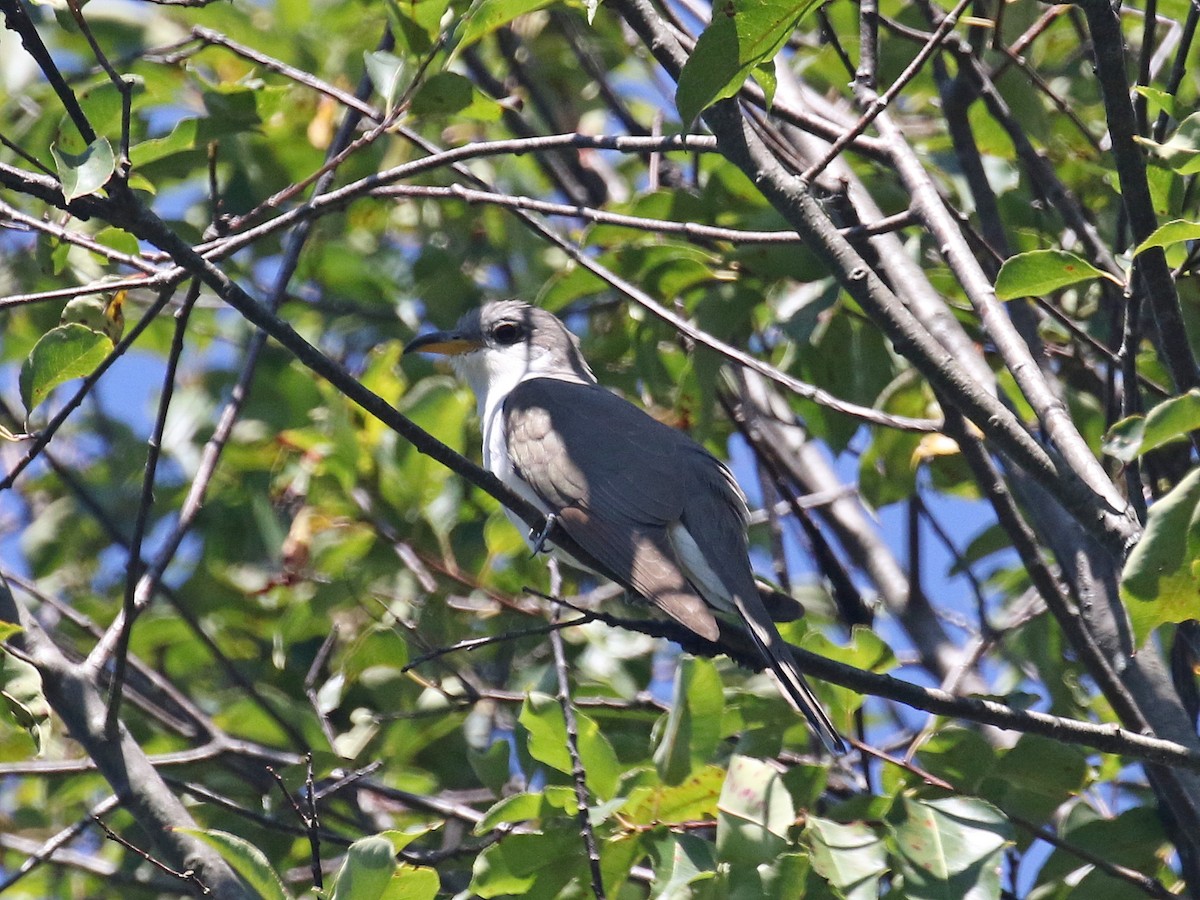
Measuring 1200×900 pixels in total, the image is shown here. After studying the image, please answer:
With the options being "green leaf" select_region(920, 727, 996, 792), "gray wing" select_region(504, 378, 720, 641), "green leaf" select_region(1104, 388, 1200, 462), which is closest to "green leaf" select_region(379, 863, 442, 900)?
"gray wing" select_region(504, 378, 720, 641)

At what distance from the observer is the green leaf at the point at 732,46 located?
248 cm

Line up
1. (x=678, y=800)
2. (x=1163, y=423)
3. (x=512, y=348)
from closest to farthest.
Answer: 1. (x=1163, y=423)
2. (x=678, y=800)
3. (x=512, y=348)

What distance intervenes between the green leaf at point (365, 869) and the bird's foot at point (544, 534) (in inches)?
36.5

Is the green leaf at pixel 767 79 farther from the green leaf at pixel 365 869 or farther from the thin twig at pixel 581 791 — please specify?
the green leaf at pixel 365 869

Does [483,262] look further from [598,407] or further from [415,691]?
[415,691]

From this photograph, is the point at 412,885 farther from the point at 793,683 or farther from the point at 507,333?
the point at 507,333

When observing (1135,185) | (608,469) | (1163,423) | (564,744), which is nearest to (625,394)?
(608,469)

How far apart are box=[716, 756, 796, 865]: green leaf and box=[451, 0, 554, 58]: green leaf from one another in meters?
1.64

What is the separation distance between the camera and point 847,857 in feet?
9.23

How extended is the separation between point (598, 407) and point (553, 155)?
1.37m

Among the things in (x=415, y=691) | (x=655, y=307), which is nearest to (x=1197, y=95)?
(x=655, y=307)

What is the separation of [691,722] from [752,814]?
24cm

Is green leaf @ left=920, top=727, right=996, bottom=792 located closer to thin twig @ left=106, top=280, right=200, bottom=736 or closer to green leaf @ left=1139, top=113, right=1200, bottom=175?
green leaf @ left=1139, top=113, right=1200, bottom=175

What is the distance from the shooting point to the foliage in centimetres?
Result: 281
